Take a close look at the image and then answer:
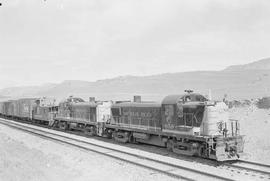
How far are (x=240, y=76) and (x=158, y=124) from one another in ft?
291

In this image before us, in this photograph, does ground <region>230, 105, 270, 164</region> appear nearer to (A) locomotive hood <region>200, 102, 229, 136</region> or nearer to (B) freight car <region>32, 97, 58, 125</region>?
(A) locomotive hood <region>200, 102, 229, 136</region>

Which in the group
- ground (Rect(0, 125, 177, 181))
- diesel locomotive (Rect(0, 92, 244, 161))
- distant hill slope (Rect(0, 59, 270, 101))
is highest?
distant hill slope (Rect(0, 59, 270, 101))

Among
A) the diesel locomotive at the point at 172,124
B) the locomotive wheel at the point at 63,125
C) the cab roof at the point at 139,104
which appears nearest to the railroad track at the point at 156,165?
the diesel locomotive at the point at 172,124

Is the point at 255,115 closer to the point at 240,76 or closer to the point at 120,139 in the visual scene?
the point at 120,139

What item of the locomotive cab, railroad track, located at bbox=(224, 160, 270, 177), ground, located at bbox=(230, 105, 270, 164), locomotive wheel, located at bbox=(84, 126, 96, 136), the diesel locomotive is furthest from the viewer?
locomotive wheel, located at bbox=(84, 126, 96, 136)

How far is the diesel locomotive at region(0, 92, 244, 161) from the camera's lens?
16266mm

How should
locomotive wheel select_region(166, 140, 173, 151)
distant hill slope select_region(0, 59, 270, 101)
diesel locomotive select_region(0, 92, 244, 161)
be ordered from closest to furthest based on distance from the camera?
diesel locomotive select_region(0, 92, 244, 161) < locomotive wheel select_region(166, 140, 173, 151) < distant hill slope select_region(0, 59, 270, 101)

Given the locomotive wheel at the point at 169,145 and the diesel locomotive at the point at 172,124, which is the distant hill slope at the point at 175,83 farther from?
the locomotive wheel at the point at 169,145

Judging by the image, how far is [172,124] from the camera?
18.3 metres

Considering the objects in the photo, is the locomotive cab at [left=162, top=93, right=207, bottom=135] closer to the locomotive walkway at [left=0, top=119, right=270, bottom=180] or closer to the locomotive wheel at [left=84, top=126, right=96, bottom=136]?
the locomotive walkway at [left=0, top=119, right=270, bottom=180]

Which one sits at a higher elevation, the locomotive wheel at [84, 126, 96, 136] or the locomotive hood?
the locomotive hood

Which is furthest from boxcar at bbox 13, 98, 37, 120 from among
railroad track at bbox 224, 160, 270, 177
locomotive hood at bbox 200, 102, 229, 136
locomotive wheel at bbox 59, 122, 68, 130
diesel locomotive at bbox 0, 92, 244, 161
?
railroad track at bbox 224, 160, 270, 177

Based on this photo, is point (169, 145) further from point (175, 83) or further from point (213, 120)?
point (175, 83)

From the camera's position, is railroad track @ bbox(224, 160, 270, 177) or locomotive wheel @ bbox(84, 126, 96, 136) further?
locomotive wheel @ bbox(84, 126, 96, 136)
